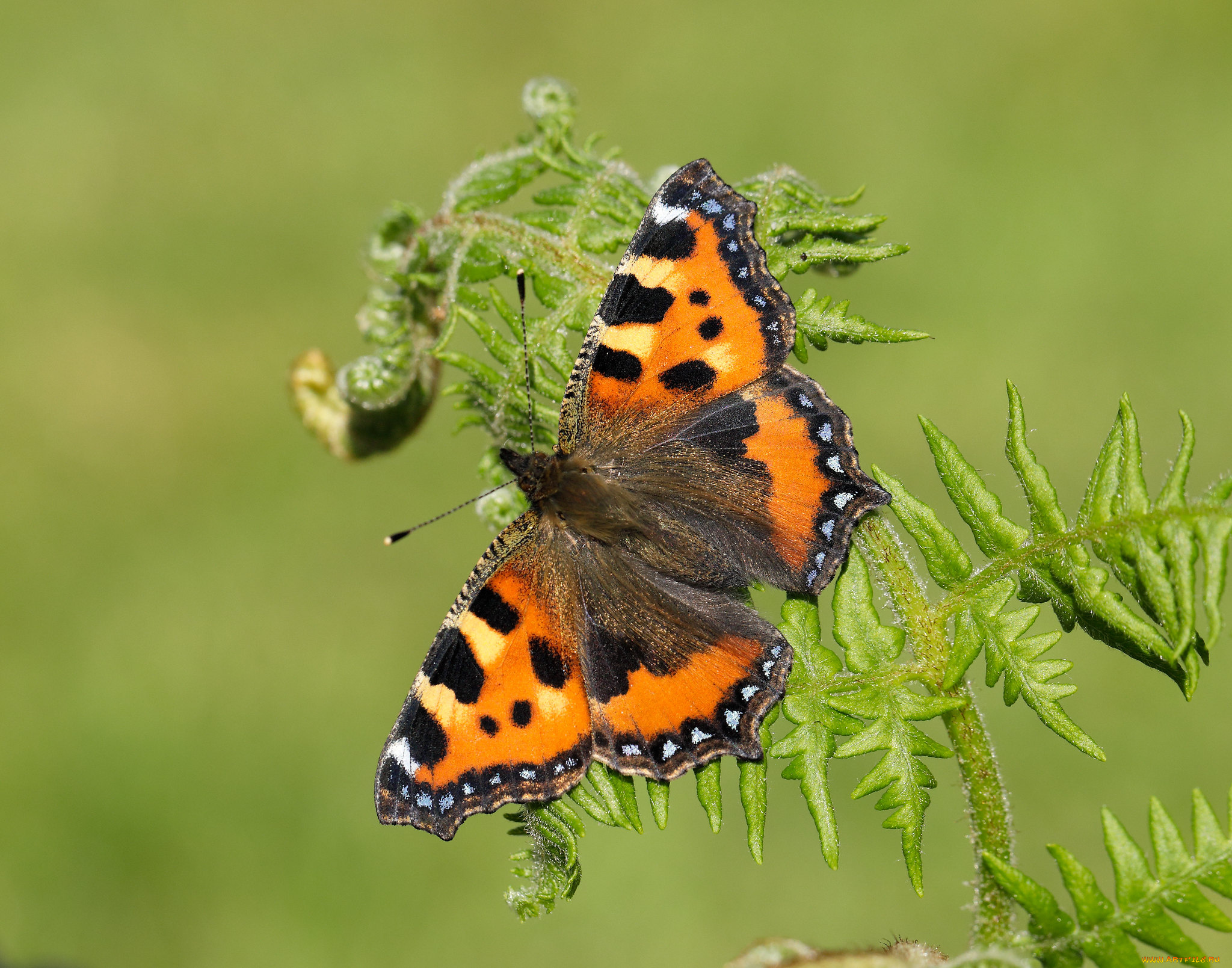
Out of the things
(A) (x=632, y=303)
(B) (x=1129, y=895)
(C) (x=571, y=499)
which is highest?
(A) (x=632, y=303)

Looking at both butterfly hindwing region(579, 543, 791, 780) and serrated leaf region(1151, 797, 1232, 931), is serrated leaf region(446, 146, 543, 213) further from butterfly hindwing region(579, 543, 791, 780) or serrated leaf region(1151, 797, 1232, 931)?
serrated leaf region(1151, 797, 1232, 931)

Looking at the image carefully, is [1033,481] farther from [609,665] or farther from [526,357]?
[526,357]

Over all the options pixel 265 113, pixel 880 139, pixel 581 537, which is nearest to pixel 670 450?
pixel 581 537

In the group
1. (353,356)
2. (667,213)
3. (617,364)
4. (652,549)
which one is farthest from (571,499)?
(353,356)

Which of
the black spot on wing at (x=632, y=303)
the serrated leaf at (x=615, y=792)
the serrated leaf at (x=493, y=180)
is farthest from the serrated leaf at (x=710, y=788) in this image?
the serrated leaf at (x=493, y=180)

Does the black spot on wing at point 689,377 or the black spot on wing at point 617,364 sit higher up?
the black spot on wing at point 617,364

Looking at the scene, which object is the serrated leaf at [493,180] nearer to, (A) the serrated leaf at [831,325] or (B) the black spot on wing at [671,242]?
(B) the black spot on wing at [671,242]

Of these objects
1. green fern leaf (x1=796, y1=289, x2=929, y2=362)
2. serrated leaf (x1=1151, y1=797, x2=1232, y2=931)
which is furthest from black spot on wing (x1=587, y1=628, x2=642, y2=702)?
serrated leaf (x1=1151, y1=797, x2=1232, y2=931)
